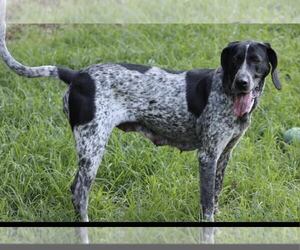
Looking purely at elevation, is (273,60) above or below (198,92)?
above

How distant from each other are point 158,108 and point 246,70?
1.46 ft

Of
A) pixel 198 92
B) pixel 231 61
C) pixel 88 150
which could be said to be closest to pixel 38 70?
pixel 88 150

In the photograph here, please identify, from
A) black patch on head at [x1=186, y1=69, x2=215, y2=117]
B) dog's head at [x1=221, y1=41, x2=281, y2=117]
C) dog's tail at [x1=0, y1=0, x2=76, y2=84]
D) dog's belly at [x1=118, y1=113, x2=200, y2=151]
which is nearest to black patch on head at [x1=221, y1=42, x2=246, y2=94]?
dog's head at [x1=221, y1=41, x2=281, y2=117]

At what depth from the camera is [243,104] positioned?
11.3ft

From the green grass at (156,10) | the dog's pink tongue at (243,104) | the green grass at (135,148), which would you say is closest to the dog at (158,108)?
the dog's pink tongue at (243,104)

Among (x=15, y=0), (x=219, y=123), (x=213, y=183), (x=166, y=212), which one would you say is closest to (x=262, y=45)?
(x=219, y=123)

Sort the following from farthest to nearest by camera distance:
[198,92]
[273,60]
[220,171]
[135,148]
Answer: [135,148] → [220,171] → [198,92] → [273,60]

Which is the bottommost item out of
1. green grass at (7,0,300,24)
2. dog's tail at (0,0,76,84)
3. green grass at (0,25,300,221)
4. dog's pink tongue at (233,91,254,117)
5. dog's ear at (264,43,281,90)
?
green grass at (0,25,300,221)

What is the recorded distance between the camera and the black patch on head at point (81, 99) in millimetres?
3494

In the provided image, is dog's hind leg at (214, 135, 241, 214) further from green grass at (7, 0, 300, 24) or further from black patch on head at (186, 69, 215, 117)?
green grass at (7, 0, 300, 24)

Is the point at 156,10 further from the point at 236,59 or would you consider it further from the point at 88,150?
the point at 88,150

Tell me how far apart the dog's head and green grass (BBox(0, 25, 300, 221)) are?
0.55 metres

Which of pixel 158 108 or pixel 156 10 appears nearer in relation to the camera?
pixel 158 108

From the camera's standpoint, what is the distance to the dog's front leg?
11.5 ft
